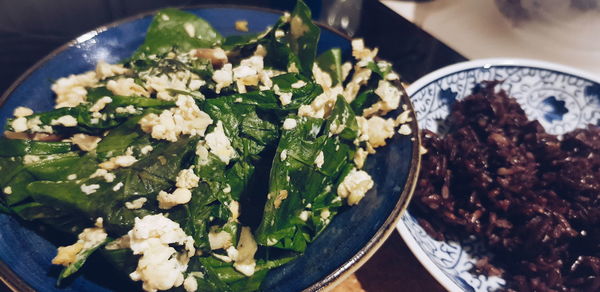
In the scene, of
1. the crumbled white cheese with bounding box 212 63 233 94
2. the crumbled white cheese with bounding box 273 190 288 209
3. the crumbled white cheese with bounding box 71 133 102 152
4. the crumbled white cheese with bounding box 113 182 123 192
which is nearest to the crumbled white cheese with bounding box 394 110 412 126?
the crumbled white cheese with bounding box 273 190 288 209

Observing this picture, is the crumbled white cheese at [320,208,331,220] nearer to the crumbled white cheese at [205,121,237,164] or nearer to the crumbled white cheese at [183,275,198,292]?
the crumbled white cheese at [205,121,237,164]

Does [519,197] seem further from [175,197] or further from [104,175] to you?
[104,175]

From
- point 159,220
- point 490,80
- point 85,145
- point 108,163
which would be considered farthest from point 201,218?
point 490,80

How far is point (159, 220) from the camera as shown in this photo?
113cm

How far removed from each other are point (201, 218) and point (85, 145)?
1.67ft

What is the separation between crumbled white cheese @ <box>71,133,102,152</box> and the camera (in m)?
1.40

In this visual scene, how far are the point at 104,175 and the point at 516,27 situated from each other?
2243mm

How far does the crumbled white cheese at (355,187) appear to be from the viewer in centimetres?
138

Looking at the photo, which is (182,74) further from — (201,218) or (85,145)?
(201,218)

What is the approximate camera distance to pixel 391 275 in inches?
62.5

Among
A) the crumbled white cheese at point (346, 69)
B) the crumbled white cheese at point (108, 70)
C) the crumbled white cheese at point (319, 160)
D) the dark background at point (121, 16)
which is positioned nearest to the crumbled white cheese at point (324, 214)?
the crumbled white cheese at point (319, 160)

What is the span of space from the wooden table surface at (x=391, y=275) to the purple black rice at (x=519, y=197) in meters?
0.15

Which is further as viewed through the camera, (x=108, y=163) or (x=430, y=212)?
(x=430, y=212)

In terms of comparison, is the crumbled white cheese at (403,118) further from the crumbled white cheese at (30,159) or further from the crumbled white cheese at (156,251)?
the crumbled white cheese at (30,159)
